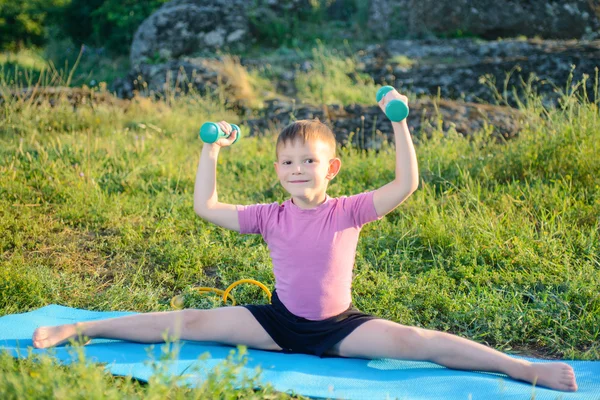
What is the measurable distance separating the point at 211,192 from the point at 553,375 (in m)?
1.62

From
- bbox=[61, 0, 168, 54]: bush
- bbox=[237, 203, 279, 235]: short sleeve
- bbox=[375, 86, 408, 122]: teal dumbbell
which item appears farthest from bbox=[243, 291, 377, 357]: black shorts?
bbox=[61, 0, 168, 54]: bush

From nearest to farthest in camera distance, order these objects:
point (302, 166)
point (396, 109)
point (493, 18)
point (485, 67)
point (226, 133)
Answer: point (396, 109), point (302, 166), point (226, 133), point (485, 67), point (493, 18)

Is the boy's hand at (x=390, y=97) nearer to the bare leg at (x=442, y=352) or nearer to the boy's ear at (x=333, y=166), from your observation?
the boy's ear at (x=333, y=166)

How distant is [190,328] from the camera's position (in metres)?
3.00

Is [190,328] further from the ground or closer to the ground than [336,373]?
further from the ground

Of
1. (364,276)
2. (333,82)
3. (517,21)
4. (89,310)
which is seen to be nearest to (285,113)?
(333,82)

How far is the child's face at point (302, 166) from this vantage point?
284cm

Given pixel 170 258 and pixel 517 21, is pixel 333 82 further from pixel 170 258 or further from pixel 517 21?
pixel 170 258

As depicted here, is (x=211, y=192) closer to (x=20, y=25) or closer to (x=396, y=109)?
(x=396, y=109)

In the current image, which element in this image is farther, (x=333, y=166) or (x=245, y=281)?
(x=245, y=281)

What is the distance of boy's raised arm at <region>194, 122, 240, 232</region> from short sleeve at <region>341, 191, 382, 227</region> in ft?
1.69

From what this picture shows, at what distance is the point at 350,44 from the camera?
11.4 m

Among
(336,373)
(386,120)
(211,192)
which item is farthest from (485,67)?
(336,373)

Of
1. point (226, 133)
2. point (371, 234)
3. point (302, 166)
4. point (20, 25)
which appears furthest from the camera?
point (20, 25)
